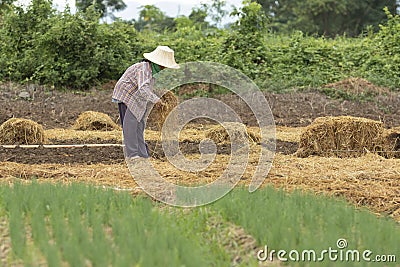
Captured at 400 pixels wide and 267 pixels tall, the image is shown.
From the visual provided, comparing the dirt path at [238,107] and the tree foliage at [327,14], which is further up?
the tree foliage at [327,14]

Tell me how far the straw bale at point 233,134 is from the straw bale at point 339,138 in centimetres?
87

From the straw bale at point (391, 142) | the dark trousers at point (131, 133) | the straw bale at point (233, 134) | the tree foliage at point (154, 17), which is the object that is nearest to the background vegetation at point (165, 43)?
the straw bale at point (233, 134)

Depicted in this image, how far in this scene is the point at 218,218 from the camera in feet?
16.6

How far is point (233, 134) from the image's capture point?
9594mm

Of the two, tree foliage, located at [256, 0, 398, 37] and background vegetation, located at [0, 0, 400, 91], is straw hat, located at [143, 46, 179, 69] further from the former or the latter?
tree foliage, located at [256, 0, 398, 37]

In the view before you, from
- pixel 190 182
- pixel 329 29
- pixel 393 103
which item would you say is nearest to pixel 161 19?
pixel 329 29

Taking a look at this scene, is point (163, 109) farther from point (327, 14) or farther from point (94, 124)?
point (327, 14)

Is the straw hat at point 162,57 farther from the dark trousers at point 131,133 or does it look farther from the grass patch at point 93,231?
the grass patch at point 93,231

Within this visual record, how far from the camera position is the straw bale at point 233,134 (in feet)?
31.4

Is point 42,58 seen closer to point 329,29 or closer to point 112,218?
point 112,218

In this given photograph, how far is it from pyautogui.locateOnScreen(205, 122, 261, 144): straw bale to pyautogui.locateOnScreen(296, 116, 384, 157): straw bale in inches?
34.1

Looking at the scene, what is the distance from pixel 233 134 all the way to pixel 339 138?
1.46 metres

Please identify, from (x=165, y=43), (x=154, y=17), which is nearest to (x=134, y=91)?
(x=165, y=43)

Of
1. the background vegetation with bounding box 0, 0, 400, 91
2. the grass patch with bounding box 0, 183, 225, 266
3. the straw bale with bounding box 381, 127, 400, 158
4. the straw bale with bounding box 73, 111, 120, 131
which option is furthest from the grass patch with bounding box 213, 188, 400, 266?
the background vegetation with bounding box 0, 0, 400, 91
